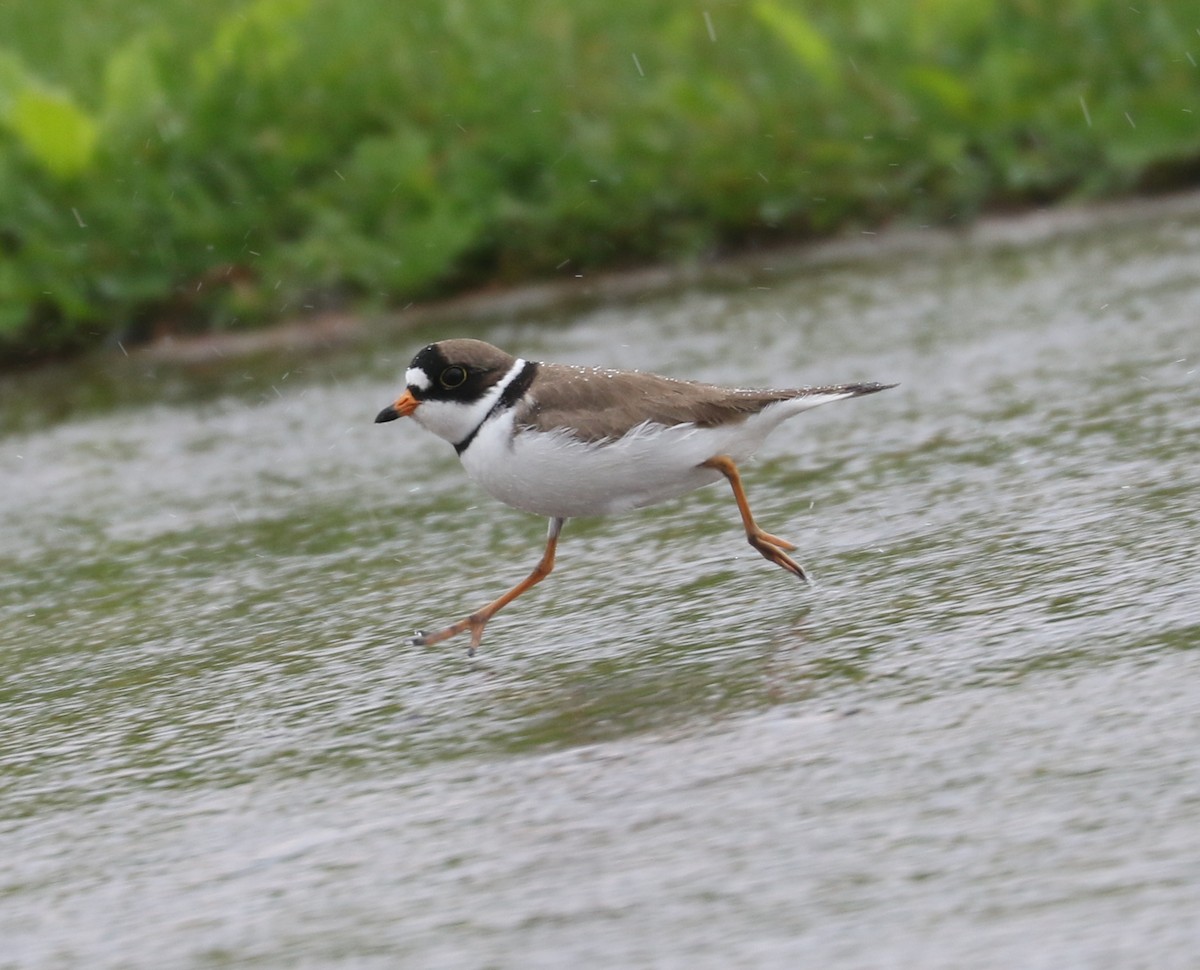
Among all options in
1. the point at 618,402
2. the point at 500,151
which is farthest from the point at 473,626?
the point at 500,151

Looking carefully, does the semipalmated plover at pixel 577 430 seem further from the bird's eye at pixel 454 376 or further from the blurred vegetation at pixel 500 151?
the blurred vegetation at pixel 500 151

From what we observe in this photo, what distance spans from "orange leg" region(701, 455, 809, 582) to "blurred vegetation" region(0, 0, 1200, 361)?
18.5 feet

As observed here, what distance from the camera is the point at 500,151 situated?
38.8ft

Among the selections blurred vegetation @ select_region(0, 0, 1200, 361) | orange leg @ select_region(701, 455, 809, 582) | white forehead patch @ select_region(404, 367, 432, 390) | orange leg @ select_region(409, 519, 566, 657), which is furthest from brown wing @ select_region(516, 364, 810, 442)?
blurred vegetation @ select_region(0, 0, 1200, 361)

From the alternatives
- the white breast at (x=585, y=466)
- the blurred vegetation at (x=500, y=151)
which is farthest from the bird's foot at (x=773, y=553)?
the blurred vegetation at (x=500, y=151)

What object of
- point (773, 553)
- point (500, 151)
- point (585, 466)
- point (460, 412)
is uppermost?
point (500, 151)

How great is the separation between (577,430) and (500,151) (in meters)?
6.51

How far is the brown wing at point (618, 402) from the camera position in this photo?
5609mm

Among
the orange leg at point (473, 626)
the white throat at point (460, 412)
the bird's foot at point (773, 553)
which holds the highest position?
the white throat at point (460, 412)

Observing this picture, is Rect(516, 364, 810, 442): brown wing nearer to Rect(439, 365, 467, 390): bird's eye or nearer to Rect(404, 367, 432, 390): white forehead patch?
Rect(439, 365, 467, 390): bird's eye

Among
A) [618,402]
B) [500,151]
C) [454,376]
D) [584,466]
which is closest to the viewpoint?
[584,466]

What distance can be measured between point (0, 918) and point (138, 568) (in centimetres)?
324

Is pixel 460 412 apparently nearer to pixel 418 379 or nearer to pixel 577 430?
pixel 418 379

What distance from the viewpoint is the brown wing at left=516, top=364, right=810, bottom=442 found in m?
5.61
